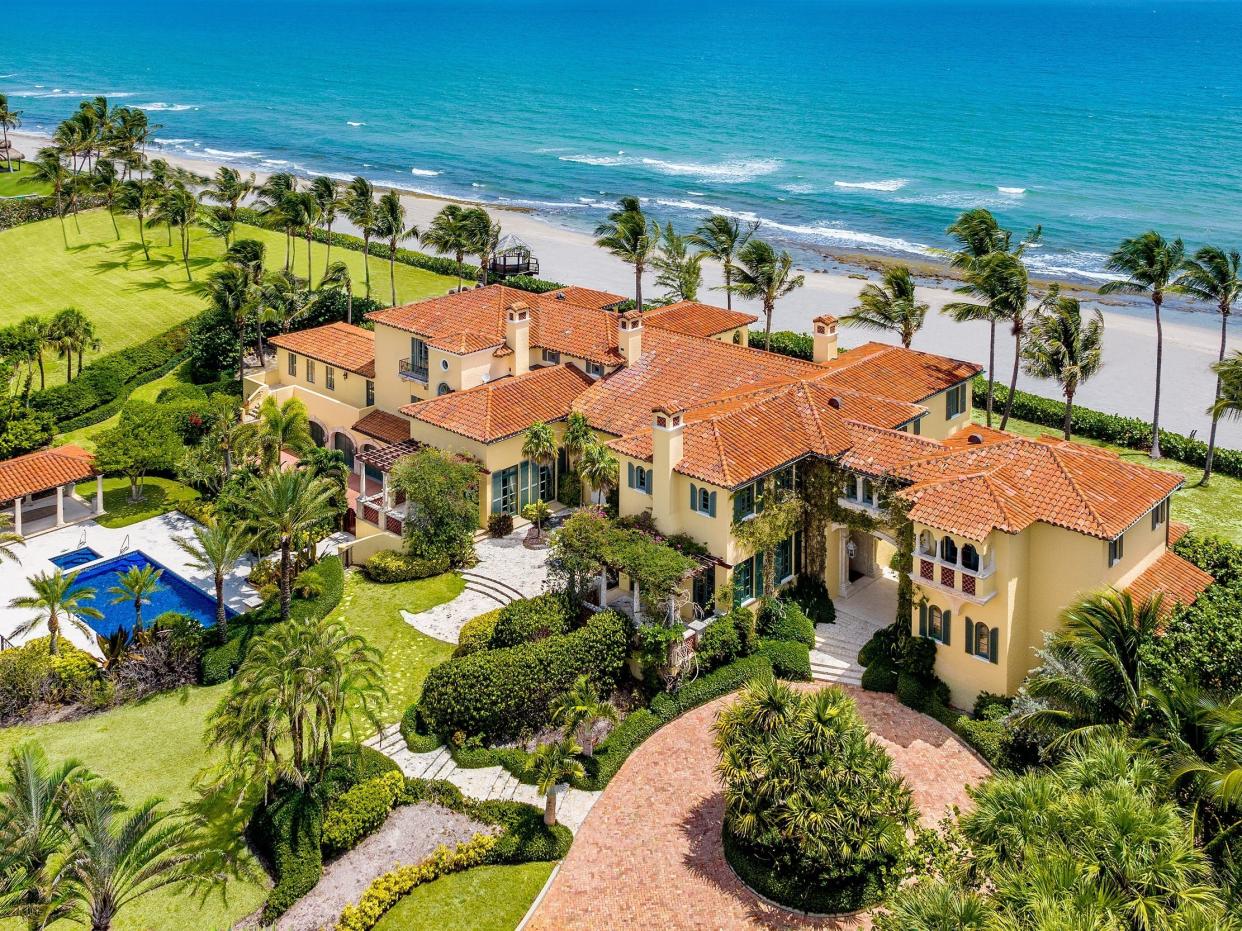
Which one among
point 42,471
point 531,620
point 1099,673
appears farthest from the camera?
point 42,471

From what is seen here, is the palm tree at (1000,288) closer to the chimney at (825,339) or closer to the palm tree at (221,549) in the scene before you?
the chimney at (825,339)

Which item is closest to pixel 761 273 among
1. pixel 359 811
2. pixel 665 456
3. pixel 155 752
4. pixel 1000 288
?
pixel 1000 288

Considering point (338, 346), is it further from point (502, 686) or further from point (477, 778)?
point (477, 778)

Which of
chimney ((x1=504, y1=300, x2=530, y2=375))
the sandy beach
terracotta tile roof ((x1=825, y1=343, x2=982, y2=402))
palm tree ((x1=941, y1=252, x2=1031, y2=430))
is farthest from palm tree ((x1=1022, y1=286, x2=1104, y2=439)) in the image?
chimney ((x1=504, y1=300, x2=530, y2=375))

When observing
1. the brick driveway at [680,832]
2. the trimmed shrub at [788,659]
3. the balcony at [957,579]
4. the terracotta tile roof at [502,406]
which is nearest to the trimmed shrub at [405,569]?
the terracotta tile roof at [502,406]

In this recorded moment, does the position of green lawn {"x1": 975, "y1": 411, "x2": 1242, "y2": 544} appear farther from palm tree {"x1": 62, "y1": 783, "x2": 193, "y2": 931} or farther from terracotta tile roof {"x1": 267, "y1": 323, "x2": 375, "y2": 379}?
palm tree {"x1": 62, "y1": 783, "x2": 193, "y2": 931}

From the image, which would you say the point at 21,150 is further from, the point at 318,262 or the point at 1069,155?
the point at 1069,155
